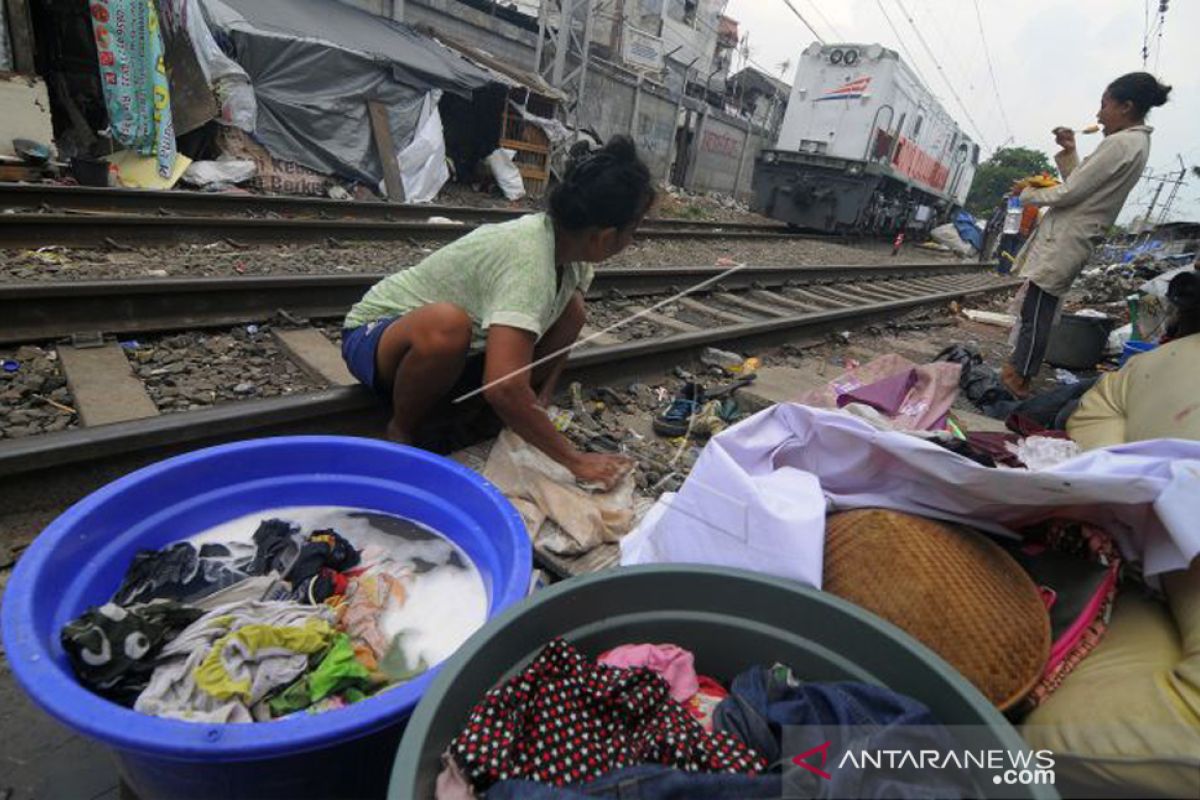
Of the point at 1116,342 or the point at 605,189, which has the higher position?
the point at 605,189

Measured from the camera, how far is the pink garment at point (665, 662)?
1.25 m

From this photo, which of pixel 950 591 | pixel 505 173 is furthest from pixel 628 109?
pixel 950 591

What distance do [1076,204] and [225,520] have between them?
201 inches

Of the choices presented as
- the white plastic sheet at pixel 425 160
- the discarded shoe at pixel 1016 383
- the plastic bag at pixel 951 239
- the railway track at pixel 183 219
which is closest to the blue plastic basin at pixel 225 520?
the railway track at pixel 183 219

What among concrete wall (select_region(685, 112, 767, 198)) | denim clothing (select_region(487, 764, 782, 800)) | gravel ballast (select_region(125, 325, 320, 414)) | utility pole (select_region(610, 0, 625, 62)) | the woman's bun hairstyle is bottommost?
gravel ballast (select_region(125, 325, 320, 414))

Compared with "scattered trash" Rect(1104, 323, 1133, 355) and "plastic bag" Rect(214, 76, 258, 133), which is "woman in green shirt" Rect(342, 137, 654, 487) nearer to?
"scattered trash" Rect(1104, 323, 1133, 355)

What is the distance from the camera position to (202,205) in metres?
6.27

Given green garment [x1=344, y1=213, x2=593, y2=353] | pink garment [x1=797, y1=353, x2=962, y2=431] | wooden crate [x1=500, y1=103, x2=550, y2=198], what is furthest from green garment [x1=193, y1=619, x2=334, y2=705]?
wooden crate [x1=500, y1=103, x2=550, y2=198]

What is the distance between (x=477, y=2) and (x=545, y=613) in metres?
16.7

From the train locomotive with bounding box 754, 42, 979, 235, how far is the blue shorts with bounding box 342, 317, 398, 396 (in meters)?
13.7

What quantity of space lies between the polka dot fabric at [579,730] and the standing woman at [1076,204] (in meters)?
4.49

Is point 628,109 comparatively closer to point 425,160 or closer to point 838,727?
point 425,160

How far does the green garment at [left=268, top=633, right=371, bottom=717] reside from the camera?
4.11 feet

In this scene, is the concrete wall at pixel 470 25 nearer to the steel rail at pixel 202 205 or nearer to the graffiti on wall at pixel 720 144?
the graffiti on wall at pixel 720 144
